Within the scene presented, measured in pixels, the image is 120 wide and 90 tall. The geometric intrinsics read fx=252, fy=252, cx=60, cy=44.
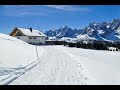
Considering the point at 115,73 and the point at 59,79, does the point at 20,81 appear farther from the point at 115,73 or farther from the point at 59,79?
the point at 115,73

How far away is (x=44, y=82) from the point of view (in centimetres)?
709

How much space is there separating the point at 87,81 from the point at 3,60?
4.79 meters

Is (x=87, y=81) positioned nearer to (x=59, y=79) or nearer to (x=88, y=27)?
(x=59, y=79)

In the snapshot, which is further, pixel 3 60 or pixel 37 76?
pixel 3 60
